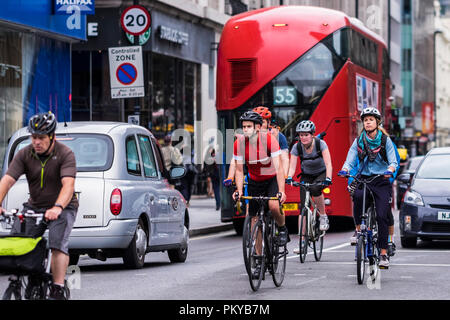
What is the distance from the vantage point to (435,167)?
1733 centimetres

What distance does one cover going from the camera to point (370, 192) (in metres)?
11.8

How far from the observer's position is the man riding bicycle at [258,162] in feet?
36.0

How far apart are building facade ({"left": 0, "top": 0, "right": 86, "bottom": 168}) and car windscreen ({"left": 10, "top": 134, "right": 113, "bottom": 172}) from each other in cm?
922

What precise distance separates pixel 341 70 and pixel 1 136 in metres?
7.00

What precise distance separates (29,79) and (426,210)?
10.4m

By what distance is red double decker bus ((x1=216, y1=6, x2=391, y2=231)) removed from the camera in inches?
802

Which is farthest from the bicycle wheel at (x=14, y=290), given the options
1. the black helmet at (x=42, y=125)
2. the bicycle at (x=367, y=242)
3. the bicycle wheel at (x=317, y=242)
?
the bicycle wheel at (x=317, y=242)

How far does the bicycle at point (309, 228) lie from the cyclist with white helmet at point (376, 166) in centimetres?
240

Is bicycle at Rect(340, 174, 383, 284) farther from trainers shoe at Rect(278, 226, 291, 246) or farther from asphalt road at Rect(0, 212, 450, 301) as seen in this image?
trainers shoe at Rect(278, 226, 291, 246)

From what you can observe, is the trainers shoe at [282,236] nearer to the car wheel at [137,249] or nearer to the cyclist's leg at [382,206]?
the cyclist's leg at [382,206]

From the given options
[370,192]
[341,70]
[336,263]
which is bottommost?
[336,263]

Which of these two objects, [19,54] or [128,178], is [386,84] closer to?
[19,54]
